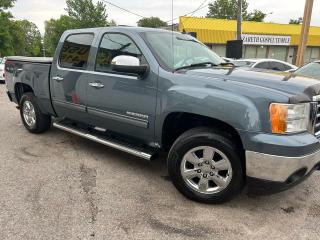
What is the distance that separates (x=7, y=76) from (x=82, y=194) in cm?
377

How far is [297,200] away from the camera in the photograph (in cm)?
353

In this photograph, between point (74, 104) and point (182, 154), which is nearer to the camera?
point (182, 154)

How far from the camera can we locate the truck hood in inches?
115

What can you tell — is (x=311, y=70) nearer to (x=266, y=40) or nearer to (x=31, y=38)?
(x=266, y=40)

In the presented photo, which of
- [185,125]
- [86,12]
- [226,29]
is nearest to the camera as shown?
[185,125]

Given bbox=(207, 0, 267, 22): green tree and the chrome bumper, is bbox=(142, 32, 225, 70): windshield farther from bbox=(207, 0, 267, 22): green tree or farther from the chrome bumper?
bbox=(207, 0, 267, 22): green tree

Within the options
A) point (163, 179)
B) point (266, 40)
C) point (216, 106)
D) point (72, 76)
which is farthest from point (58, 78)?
point (266, 40)

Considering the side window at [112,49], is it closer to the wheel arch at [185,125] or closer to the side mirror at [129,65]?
the side mirror at [129,65]

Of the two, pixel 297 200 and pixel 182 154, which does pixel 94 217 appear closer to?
pixel 182 154

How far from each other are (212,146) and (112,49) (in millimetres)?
1881

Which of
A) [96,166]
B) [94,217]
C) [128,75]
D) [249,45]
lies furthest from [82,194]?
[249,45]

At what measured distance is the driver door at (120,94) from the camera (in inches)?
144

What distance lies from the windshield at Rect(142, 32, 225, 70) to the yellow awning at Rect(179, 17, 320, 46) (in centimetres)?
1959

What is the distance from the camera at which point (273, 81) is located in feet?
10.2
